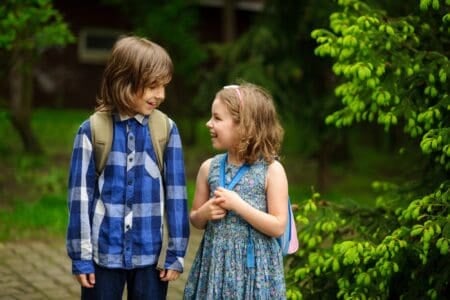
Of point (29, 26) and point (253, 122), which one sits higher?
point (29, 26)

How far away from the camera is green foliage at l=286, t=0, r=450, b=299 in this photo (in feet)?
14.5

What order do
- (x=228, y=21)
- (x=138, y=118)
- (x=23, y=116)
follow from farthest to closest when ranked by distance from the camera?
(x=228, y=21)
(x=23, y=116)
(x=138, y=118)

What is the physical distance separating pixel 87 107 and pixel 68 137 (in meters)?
7.40

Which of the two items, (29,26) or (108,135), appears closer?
(108,135)

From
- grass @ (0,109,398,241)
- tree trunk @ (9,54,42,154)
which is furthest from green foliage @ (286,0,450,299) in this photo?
→ tree trunk @ (9,54,42,154)

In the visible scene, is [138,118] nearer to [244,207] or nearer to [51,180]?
[244,207]

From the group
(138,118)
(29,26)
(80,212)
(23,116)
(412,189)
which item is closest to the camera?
(80,212)

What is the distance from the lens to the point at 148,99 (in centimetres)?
351

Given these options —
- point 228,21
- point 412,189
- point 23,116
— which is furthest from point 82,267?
point 228,21

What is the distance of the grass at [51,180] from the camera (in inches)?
328

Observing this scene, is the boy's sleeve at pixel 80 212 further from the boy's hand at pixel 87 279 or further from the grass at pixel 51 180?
the grass at pixel 51 180

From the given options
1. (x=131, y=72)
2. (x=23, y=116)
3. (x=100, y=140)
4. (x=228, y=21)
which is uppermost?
(x=228, y=21)

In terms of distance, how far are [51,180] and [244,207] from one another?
7.66 meters

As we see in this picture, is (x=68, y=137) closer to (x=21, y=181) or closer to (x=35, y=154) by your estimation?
(x=35, y=154)
